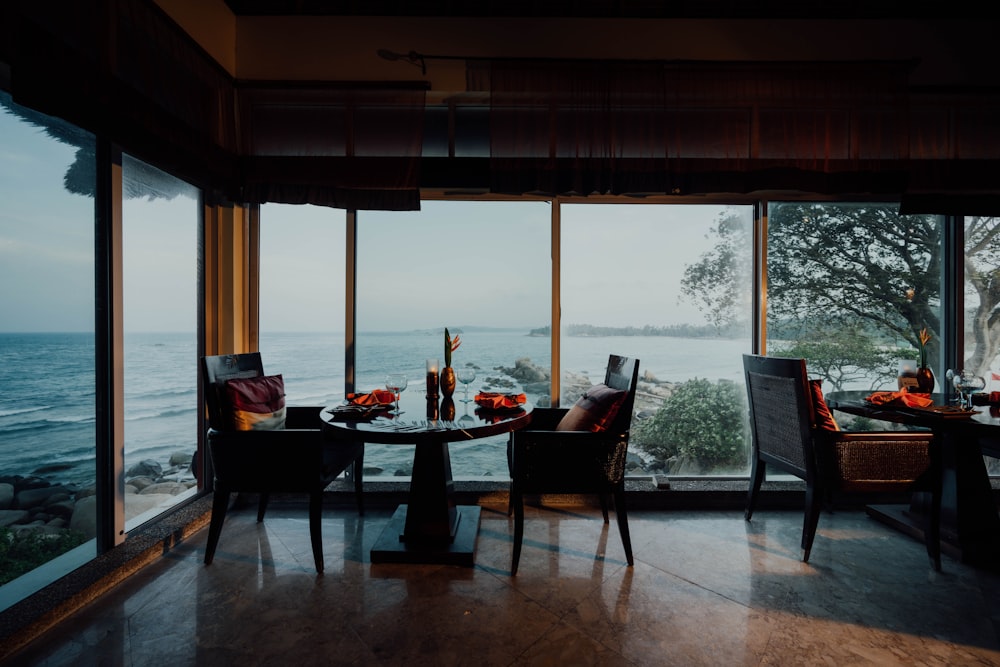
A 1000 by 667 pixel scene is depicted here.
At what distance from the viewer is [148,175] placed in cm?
258

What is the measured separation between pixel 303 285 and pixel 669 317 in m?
2.53

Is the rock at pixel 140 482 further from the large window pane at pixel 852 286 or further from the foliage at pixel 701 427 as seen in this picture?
the large window pane at pixel 852 286

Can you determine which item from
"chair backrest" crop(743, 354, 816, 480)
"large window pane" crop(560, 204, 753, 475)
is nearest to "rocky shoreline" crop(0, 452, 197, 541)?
"large window pane" crop(560, 204, 753, 475)

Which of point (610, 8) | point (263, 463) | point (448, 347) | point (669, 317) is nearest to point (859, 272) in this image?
point (669, 317)

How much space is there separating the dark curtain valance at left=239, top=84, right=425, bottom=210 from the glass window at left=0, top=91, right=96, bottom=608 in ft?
3.36

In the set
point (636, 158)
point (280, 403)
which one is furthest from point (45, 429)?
point (636, 158)

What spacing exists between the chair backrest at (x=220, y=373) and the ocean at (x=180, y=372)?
38cm

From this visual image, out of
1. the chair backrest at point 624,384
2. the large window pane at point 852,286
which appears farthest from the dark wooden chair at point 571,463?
the large window pane at point 852,286

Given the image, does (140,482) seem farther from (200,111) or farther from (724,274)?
(724,274)

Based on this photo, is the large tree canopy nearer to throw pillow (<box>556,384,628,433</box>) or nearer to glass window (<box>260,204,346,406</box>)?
throw pillow (<box>556,384,628,433</box>)

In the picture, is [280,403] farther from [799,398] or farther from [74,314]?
[799,398]

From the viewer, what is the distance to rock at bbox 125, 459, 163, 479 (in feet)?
8.20

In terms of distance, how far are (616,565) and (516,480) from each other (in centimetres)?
64

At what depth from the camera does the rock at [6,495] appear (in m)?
1.83
